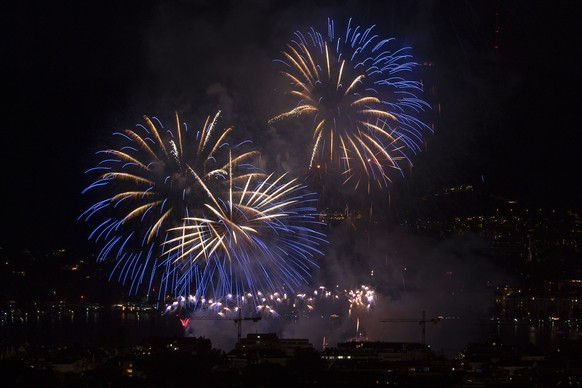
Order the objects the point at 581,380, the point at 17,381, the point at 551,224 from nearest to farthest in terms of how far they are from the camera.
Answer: the point at 17,381, the point at 581,380, the point at 551,224

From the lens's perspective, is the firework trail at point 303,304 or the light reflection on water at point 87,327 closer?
the light reflection on water at point 87,327

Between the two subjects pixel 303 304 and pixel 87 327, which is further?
pixel 87 327

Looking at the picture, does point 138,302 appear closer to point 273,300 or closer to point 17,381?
point 273,300

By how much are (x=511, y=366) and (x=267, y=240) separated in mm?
5069

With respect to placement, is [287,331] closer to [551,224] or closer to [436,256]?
[436,256]

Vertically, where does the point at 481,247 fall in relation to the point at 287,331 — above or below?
above

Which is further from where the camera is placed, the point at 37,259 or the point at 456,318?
the point at 37,259

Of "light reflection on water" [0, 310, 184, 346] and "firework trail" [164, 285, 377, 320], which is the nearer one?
"light reflection on water" [0, 310, 184, 346]

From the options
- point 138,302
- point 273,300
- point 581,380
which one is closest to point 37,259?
point 138,302

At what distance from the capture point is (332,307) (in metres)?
27.4

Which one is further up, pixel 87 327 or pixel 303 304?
pixel 303 304

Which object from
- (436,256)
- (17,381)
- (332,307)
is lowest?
(17,381)

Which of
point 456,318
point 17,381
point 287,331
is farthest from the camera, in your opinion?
point 456,318

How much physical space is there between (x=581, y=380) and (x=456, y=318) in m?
16.2
